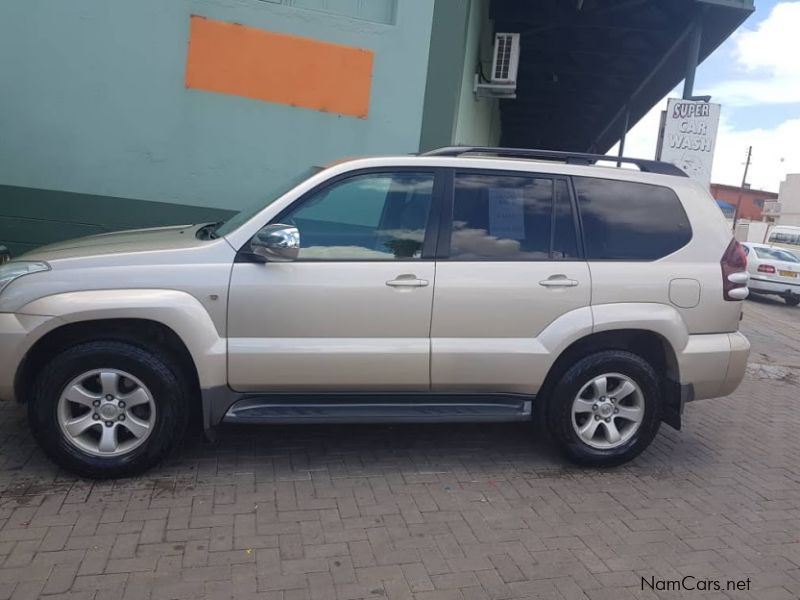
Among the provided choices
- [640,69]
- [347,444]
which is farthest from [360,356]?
[640,69]

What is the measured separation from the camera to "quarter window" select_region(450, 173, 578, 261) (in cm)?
415

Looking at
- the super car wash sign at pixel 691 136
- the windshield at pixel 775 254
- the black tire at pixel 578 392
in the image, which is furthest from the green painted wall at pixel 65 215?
the windshield at pixel 775 254

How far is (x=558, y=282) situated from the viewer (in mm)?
4141

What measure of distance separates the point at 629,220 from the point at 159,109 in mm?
5207

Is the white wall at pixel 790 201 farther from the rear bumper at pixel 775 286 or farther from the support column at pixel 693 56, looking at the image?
the support column at pixel 693 56

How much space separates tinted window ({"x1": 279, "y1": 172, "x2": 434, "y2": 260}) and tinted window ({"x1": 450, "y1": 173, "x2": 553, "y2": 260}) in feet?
0.72

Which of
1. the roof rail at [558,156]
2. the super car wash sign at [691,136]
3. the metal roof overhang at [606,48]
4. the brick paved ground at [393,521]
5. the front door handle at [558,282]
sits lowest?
the brick paved ground at [393,521]

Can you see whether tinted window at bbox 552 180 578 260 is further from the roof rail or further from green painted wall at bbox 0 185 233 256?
green painted wall at bbox 0 185 233 256

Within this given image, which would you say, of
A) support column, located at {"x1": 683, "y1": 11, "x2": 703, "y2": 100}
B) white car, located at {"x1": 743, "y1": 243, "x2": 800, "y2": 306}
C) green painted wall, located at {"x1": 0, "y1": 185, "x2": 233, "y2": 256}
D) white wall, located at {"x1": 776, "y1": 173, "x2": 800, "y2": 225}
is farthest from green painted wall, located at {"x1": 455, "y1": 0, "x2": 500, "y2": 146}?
white wall, located at {"x1": 776, "y1": 173, "x2": 800, "y2": 225}

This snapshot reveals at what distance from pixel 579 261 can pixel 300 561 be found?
239cm

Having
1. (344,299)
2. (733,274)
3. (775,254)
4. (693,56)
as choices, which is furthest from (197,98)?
(775,254)

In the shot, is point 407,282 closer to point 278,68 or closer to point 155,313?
point 155,313

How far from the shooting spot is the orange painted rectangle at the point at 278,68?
24.0ft

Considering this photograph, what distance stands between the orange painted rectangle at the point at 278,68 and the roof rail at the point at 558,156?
3.62m
